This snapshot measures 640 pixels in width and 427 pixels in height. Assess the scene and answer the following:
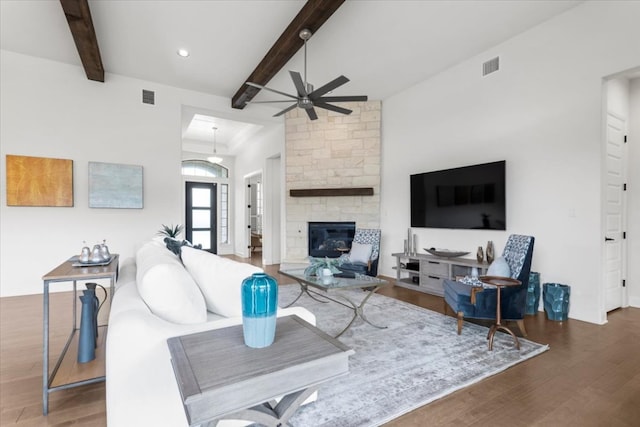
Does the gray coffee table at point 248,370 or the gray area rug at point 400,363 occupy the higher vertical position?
the gray coffee table at point 248,370

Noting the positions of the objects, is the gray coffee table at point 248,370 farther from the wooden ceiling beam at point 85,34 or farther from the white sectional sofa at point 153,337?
the wooden ceiling beam at point 85,34

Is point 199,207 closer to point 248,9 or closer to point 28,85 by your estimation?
point 28,85

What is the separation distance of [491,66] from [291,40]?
275 centimetres

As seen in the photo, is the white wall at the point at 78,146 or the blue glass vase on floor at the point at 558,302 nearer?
the blue glass vase on floor at the point at 558,302

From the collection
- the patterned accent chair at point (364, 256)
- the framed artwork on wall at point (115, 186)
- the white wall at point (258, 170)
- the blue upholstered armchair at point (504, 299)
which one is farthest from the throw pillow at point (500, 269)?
the framed artwork on wall at point (115, 186)

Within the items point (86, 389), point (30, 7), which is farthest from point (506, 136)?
point (30, 7)

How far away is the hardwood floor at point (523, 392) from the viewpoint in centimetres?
178

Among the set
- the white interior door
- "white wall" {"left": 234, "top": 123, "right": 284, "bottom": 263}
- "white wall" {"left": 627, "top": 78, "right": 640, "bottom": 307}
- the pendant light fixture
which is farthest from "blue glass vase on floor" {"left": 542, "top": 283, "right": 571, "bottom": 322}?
the pendant light fixture

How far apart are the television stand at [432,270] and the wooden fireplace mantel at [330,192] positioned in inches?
57.2

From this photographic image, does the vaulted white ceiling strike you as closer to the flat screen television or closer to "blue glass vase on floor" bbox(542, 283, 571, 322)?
the flat screen television

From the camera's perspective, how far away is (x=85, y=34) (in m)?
3.61

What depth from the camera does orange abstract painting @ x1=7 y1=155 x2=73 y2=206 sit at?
4.43 meters

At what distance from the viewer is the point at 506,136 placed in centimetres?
417

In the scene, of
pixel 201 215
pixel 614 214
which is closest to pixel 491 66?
pixel 614 214
